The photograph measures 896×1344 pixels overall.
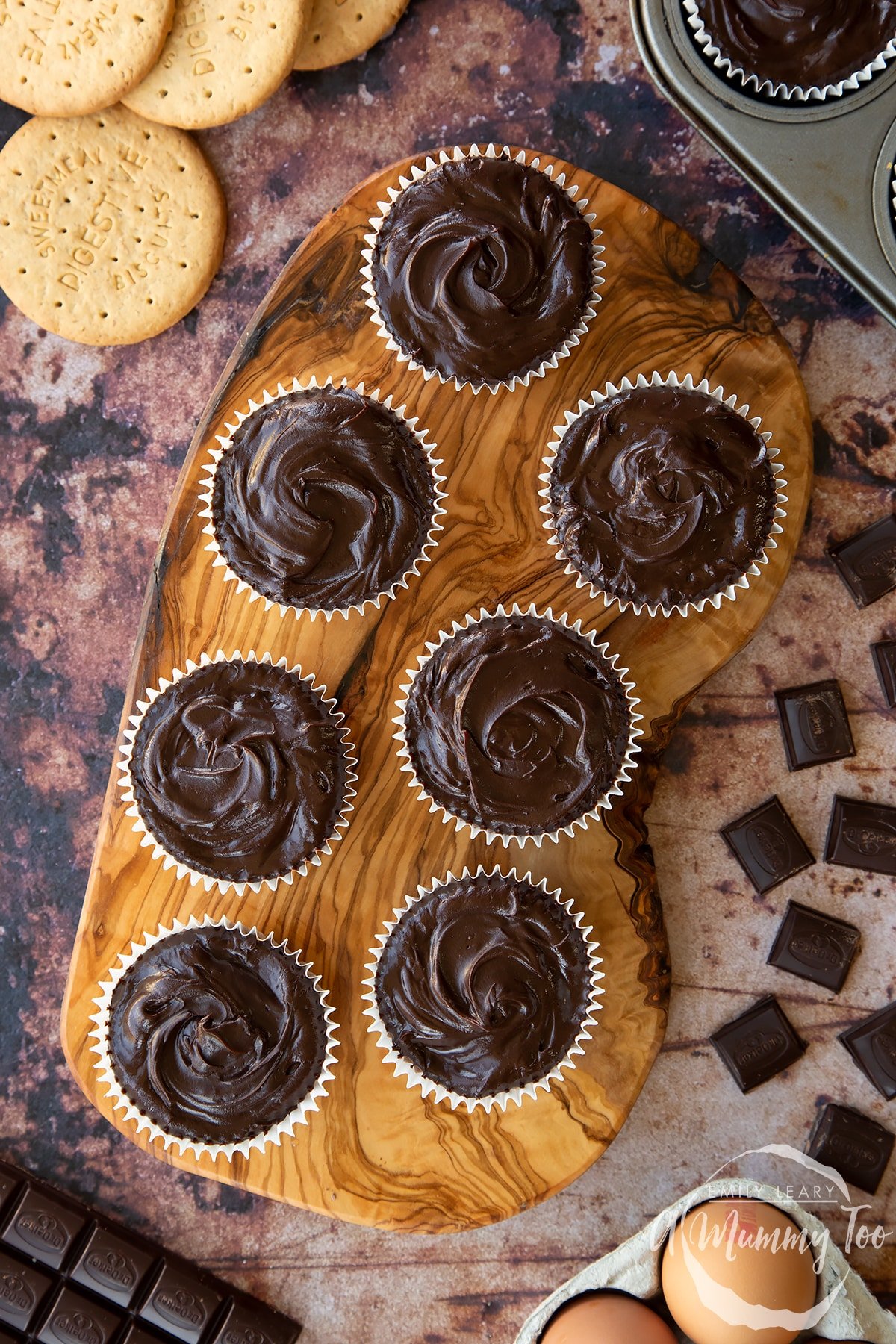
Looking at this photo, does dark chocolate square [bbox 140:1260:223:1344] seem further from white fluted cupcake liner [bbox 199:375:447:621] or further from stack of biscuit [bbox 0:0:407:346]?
stack of biscuit [bbox 0:0:407:346]

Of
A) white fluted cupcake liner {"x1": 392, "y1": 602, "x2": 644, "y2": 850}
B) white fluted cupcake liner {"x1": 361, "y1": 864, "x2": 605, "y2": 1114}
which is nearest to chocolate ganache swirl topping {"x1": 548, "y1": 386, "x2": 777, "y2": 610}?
white fluted cupcake liner {"x1": 392, "y1": 602, "x2": 644, "y2": 850}

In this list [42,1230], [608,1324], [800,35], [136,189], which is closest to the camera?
[800,35]

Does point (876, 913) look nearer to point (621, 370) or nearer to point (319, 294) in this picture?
point (621, 370)

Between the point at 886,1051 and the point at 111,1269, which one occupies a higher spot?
the point at 886,1051

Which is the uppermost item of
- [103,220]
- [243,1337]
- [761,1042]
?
[103,220]

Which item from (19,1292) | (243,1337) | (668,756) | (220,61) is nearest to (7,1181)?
(19,1292)

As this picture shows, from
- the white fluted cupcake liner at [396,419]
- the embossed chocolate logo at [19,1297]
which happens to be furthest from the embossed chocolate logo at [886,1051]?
the embossed chocolate logo at [19,1297]

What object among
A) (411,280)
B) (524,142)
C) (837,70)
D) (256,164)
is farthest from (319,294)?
(837,70)

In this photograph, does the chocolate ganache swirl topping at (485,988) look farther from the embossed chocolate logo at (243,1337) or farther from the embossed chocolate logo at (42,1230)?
the embossed chocolate logo at (42,1230)

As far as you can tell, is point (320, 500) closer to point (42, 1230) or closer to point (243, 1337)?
point (42, 1230)
